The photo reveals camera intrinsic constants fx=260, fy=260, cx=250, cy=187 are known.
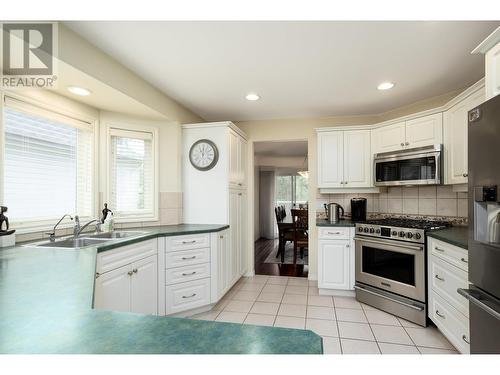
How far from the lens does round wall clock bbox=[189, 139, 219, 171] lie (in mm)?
3189

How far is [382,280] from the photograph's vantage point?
2807mm

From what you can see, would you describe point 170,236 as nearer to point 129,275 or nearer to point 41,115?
point 129,275

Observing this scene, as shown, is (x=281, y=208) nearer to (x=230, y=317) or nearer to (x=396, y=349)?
(x=230, y=317)

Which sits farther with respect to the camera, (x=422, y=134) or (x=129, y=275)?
(x=422, y=134)

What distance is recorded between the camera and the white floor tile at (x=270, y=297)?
307cm

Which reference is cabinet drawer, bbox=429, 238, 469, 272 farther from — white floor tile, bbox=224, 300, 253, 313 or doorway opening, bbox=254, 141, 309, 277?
doorway opening, bbox=254, 141, 309, 277

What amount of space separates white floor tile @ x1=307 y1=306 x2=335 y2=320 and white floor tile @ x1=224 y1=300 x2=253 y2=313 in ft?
2.15

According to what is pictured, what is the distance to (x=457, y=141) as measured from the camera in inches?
98.7

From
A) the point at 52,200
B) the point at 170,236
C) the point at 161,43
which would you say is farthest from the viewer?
the point at 170,236

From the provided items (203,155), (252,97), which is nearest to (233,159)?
(203,155)
